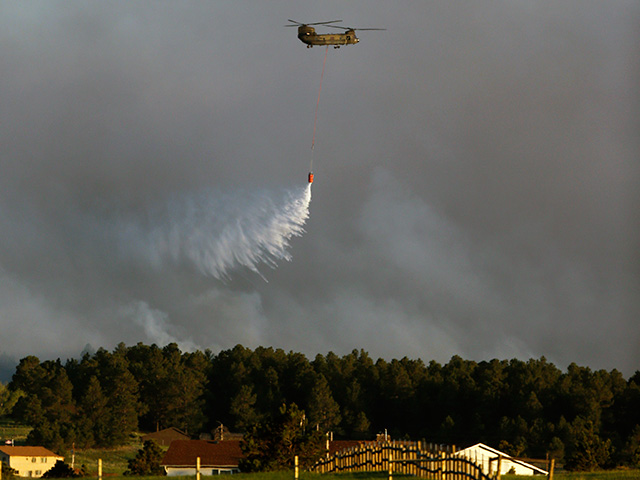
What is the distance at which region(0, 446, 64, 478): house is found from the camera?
11969cm

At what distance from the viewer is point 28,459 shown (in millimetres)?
122062

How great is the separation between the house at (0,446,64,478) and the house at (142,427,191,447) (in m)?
22.8

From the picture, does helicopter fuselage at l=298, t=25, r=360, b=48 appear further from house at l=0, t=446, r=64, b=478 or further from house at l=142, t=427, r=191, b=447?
house at l=142, t=427, r=191, b=447

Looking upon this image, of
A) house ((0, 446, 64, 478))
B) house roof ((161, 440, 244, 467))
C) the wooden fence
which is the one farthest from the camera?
house ((0, 446, 64, 478))

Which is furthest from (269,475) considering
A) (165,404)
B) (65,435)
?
(165,404)

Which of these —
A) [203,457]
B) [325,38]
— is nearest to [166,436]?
[203,457]

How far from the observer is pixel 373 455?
1939 inches

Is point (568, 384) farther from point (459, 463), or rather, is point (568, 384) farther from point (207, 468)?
point (459, 463)

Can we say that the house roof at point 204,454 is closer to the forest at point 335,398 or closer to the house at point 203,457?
the house at point 203,457

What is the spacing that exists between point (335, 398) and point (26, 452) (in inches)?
2193

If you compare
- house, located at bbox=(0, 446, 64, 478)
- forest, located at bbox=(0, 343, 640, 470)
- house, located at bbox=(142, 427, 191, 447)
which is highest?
forest, located at bbox=(0, 343, 640, 470)

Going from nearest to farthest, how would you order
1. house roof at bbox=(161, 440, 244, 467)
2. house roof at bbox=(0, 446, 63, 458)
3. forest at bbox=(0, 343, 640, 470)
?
house roof at bbox=(161, 440, 244, 467), house roof at bbox=(0, 446, 63, 458), forest at bbox=(0, 343, 640, 470)

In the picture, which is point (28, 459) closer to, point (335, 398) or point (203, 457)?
point (203, 457)

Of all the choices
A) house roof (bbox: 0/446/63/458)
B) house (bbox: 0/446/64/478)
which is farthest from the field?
house roof (bbox: 0/446/63/458)
